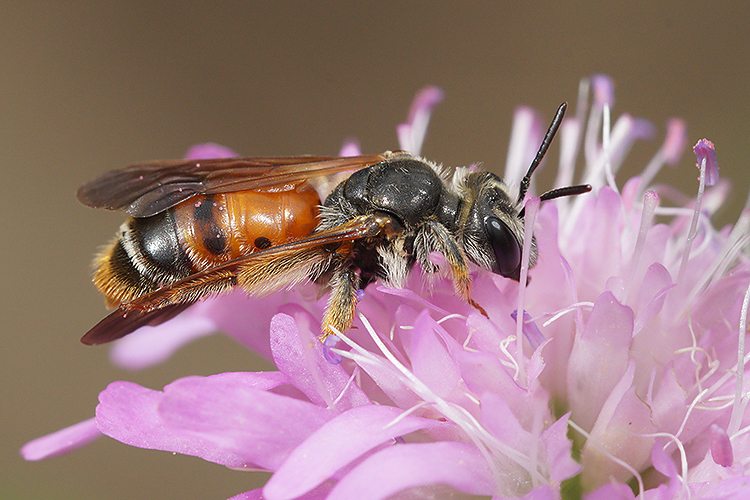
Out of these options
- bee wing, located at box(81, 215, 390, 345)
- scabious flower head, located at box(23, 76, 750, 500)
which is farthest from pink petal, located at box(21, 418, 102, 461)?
bee wing, located at box(81, 215, 390, 345)

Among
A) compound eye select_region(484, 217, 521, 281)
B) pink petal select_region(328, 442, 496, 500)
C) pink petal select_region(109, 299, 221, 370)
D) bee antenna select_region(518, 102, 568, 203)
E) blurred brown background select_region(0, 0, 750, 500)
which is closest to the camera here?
pink petal select_region(328, 442, 496, 500)

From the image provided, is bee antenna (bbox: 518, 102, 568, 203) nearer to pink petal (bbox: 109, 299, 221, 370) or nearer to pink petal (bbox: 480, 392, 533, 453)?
pink petal (bbox: 480, 392, 533, 453)

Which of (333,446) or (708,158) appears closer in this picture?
(333,446)

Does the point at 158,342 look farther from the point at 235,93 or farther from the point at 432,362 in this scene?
the point at 235,93

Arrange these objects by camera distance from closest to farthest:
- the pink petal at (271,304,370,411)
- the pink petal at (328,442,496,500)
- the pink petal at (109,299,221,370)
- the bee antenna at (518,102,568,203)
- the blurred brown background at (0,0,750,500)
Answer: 1. the pink petal at (328,442,496,500)
2. the pink petal at (271,304,370,411)
3. the bee antenna at (518,102,568,203)
4. the pink petal at (109,299,221,370)
5. the blurred brown background at (0,0,750,500)

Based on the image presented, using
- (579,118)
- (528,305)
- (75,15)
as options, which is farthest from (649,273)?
(75,15)

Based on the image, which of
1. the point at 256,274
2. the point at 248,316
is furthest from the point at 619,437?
the point at 248,316

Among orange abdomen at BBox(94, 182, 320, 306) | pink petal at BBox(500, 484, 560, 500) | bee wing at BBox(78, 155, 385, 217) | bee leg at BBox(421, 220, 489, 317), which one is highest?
bee wing at BBox(78, 155, 385, 217)

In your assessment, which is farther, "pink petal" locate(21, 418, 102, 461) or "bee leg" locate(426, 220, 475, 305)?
"pink petal" locate(21, 418, 102, 461)

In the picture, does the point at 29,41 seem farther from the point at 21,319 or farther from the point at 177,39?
the point at 21,319
